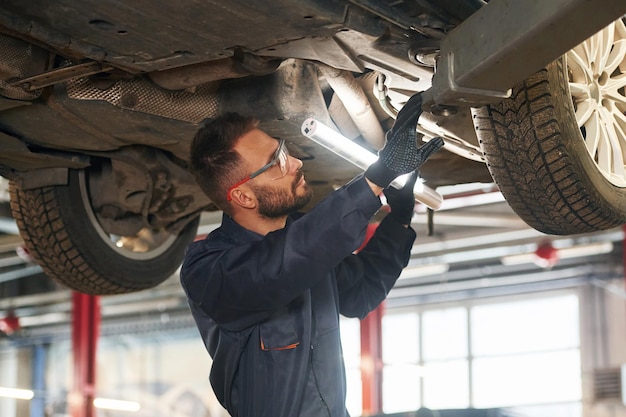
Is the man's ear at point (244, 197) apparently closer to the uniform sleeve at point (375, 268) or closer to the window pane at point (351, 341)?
the uniform sleeve at point (375, 268)

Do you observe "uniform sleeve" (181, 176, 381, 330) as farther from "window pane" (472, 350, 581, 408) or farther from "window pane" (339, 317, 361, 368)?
"window pane" (339, 317, 361, 368)

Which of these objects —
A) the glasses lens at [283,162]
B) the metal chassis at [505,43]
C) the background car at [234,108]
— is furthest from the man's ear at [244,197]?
Result: the metal chassis at [505,43]

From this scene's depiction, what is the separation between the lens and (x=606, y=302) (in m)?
16.4

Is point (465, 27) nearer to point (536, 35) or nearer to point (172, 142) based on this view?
point (536, 35)

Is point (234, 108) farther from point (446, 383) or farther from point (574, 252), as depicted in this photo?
point (446, 383)

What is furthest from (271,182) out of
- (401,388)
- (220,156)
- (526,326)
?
(401,388)

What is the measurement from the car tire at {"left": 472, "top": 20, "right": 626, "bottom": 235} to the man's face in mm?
550

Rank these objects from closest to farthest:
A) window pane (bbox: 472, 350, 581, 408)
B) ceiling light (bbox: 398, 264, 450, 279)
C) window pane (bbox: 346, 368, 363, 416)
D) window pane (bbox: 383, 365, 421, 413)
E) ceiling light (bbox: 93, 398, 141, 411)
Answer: ceiling light (bbox: 398, 264, 450, 279), ceiling light (bbox: 93, 398, 141, 411), window pane (bbox: 472, 350, 581, 408), window pane (bbox: 346, 368, 363, 416), window pane (bbox: 383, 365, 421, 413)

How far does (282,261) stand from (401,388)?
51.7ft

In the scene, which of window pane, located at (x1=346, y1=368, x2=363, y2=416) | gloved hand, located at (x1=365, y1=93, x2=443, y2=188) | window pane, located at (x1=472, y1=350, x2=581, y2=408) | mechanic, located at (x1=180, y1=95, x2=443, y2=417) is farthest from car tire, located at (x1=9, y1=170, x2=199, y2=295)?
window pane, located at (x1=472, y1=350, x2=581, y2=408)

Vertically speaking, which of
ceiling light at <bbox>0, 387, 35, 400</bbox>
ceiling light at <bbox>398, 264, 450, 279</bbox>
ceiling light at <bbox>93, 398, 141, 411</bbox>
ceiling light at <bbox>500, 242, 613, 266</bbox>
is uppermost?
ceiling light at <bbox>500, 242, 613, 266</bbox>

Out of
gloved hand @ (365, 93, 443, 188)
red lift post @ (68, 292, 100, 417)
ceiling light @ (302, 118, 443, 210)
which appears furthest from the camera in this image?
red lift post @ (68, 292, 100, 417)

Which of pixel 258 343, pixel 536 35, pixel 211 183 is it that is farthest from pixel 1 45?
pixel 536 35

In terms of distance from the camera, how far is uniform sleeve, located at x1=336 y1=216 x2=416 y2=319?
10.8 feet
